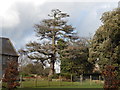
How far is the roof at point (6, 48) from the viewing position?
114 feet

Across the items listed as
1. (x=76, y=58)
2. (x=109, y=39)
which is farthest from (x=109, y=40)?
(x=76, y=58)

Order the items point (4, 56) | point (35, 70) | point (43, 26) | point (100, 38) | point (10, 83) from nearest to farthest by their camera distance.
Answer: point (10, 83)
point (100, 38)
point (4, 56)
point (43, 26)
point (35, 70)

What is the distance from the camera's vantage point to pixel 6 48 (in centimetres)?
3612

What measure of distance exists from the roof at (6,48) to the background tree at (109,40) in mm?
15285

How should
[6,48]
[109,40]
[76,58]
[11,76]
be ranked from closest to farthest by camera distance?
[11,76] < [109,40] < [6,48] < [76,58]

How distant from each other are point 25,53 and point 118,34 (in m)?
17.2

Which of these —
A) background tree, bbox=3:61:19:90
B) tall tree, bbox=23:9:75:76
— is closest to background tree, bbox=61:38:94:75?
tall tree, bbox=23:9:75:76

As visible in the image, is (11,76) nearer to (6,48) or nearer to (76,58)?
(6,48)

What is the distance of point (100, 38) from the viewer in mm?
27453

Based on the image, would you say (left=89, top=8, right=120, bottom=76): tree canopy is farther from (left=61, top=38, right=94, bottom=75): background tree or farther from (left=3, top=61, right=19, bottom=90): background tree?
(left=3, top=61, right=19, bottom=90): background tree

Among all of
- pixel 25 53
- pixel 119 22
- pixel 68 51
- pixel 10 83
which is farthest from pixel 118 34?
pixel 25 53

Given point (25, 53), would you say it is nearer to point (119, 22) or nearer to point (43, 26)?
point (43, 26)

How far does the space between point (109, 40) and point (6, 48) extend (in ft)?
Answer: 58.5

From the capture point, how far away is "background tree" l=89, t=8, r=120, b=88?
25.3 metres
